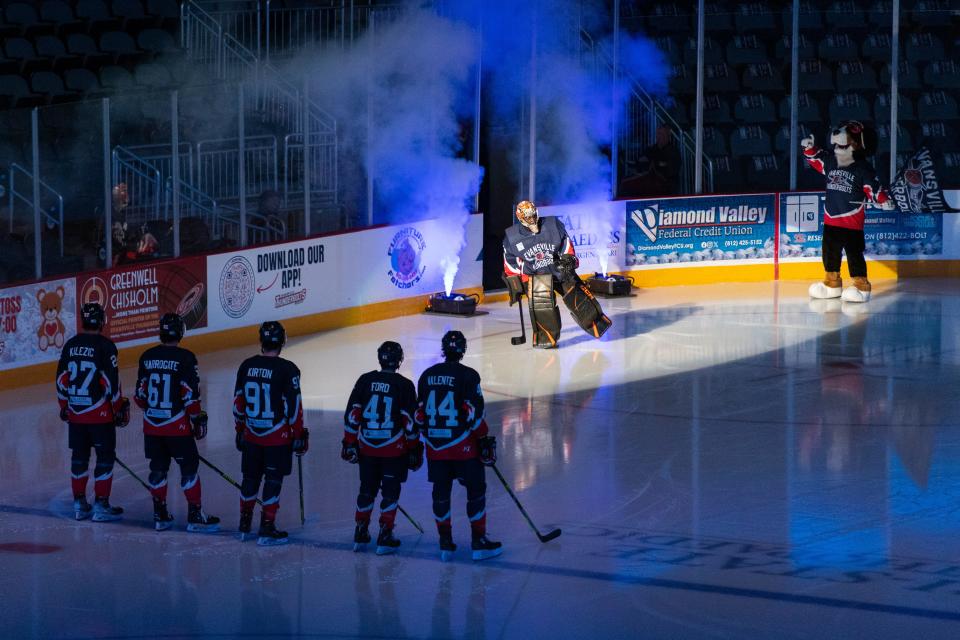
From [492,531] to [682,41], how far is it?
13161 millimetres

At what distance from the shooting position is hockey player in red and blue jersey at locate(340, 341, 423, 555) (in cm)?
774

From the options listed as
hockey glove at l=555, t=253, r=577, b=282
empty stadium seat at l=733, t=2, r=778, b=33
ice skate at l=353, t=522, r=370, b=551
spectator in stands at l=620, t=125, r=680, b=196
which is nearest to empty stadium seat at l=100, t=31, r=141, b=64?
spectator in stands at l=620, t=125, r=680, b=196

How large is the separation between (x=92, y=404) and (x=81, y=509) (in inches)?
24.1

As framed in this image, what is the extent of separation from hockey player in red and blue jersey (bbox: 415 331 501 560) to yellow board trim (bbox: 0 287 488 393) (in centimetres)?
521

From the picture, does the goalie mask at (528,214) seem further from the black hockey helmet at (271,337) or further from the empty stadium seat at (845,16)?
the empty stadium seat at (845,16)

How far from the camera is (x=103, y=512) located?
8.57 m

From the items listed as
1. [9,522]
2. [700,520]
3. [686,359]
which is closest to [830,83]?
[686,359]

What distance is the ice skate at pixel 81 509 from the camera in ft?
28.3

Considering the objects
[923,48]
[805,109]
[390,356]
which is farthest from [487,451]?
[923,48]

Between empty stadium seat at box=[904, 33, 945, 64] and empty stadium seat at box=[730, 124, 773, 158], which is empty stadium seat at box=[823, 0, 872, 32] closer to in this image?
empty stadium seat at box=[904, 33, 945, 64]

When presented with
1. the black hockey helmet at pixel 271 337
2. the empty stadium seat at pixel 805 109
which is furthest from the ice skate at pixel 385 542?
the empty stadium seat at pixel 805 109

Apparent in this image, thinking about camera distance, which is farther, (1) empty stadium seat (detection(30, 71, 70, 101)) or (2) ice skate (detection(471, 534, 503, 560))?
(1) empty stadium seat (detection(30, 71, 70, 101))

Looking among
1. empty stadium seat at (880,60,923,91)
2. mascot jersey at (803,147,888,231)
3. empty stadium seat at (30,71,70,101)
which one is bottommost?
mascot jersey at (803,147,888,231)

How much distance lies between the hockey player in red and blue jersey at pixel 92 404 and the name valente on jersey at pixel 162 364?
8.8 inches
